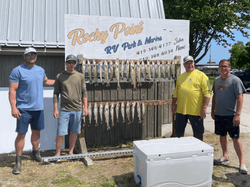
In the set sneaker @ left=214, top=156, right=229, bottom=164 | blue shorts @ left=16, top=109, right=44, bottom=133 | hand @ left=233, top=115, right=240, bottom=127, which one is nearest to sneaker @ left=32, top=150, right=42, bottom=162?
blue shorts @ left=16, top=109, right=44, bottom=133

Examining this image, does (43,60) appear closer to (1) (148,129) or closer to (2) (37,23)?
(2) (37,23)

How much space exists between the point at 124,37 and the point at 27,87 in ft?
8.92

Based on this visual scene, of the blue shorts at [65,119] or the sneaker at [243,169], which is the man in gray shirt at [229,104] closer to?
the sneaker at [243,169]

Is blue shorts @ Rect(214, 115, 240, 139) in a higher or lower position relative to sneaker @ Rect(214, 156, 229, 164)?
higher

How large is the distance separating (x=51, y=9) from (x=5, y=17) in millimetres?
1468

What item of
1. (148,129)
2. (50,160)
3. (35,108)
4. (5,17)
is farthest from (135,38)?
(5,17)

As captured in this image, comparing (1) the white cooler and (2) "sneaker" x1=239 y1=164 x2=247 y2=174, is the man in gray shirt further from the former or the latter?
(1) the white cooler

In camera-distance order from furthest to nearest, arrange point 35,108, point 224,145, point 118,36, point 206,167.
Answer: point 118,36, point 224,145, point 35,108, point 206,167

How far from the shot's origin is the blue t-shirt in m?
4.41

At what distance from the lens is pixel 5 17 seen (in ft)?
25.5

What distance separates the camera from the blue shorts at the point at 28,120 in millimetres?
4473

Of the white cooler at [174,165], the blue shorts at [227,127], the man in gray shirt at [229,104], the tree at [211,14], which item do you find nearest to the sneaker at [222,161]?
the man in gray shirt at [229,104]

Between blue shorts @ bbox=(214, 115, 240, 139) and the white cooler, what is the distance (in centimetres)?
111

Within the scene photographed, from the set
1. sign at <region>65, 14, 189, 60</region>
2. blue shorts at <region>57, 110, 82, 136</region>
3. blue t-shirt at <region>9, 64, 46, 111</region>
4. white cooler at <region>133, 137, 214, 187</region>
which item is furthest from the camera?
sign at <region>65, 14, 189, 60</region>
